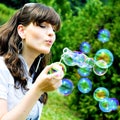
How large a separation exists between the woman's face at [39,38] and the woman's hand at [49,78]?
0.63 ft

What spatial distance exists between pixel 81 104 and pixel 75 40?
0.99 m

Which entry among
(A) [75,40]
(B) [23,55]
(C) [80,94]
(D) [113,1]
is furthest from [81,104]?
(B) [23,55]

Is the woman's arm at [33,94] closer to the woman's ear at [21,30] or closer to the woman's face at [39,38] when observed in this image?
the woman's face at [39,38]

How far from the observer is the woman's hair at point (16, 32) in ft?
7.30

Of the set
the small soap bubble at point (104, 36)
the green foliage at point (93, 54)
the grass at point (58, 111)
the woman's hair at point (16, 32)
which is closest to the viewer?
the woman's hair at point (16, 32)

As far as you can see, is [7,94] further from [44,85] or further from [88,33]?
[88,33]

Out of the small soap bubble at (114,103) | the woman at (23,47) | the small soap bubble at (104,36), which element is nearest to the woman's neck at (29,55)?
the woman at (23,47)

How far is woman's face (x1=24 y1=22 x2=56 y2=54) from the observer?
2.18 meters

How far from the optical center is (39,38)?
2180 mm

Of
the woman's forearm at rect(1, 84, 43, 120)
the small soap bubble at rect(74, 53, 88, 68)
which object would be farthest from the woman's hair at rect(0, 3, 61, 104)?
the small soap bubble at rect(74, 53, 88, 68)

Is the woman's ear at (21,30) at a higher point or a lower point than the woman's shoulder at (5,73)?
higher

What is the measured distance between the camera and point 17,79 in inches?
87.6

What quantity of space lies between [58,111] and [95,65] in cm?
260

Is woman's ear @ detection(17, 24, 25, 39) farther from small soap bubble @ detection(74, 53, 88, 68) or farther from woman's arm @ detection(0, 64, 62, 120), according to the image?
small soap bubble @ detection(74, 53, 88, 68)
